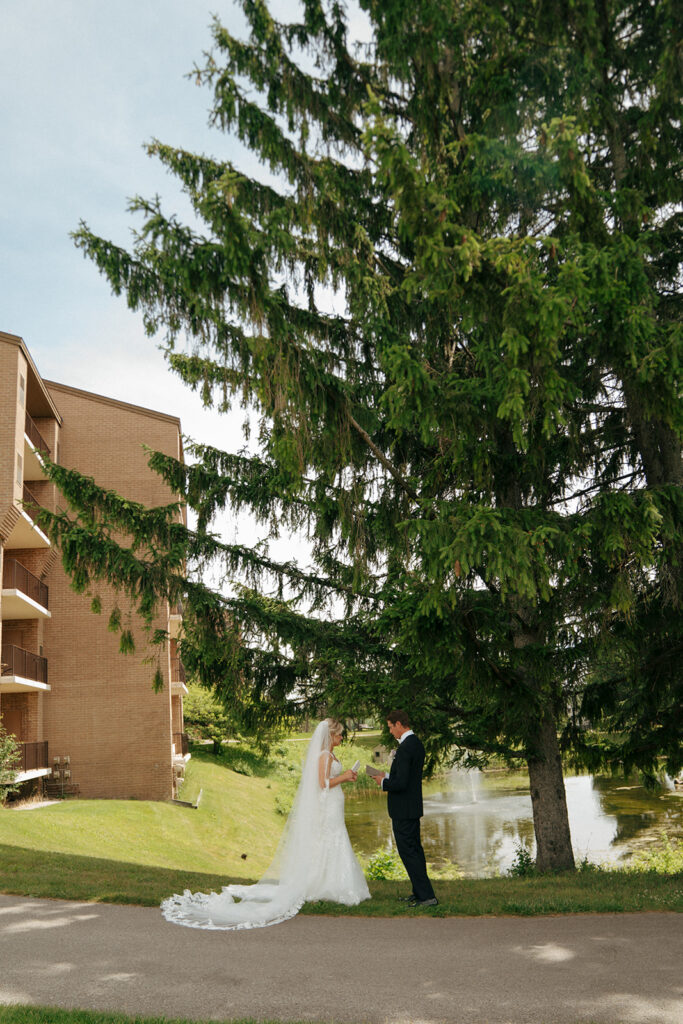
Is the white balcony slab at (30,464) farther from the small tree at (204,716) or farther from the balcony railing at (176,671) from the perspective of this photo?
the small tree at (204,716)

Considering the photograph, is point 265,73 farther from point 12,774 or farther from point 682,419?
point 12,774

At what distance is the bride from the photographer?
725cm

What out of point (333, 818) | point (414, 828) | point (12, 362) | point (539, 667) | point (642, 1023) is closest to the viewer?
point (642, 1023)

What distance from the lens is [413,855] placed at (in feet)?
24.5

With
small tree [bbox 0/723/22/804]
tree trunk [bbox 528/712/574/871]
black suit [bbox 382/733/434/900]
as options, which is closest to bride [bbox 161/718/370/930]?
black suit [bbox 382/733/434/900]

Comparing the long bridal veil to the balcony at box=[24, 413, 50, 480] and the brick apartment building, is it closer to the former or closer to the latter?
the brick apartment building

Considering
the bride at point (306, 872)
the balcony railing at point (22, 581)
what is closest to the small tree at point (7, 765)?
the balcony railing at point (22, 581)

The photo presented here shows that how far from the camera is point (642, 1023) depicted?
14.0 ft

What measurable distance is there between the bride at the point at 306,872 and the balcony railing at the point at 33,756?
14989mm

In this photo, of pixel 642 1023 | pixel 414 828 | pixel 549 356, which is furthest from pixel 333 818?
pixel 549 356

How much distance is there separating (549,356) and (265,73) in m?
5.67

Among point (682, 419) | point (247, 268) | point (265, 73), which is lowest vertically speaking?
point (682, 419)

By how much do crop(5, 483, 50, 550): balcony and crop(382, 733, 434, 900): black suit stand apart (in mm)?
15441

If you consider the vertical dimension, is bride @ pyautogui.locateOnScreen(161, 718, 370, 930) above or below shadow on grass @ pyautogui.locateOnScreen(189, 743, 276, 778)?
above
